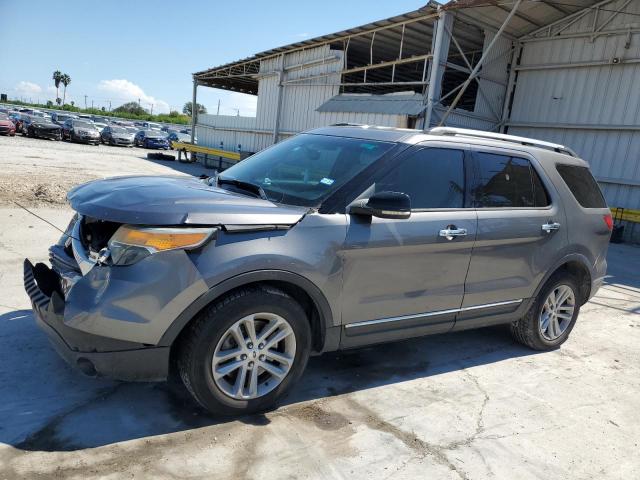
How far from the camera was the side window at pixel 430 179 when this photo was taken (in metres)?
3.58

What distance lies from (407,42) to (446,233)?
50.5ft

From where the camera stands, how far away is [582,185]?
4.89 metres

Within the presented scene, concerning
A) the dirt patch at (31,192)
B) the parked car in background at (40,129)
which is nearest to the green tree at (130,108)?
the parked car in background at (40,129)

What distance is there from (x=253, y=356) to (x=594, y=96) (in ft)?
49.7

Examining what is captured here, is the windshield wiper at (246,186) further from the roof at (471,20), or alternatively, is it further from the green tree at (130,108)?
the green tree at (130,108)

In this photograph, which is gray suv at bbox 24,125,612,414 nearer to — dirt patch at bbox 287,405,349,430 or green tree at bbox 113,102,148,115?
dirt patch at bbox 287,405,349,430

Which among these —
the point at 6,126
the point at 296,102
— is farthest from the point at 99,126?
the point at 296,102

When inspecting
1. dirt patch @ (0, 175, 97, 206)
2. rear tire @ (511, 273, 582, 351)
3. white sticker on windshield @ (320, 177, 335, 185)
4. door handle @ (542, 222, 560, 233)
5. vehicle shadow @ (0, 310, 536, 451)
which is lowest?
vehicle shadow @ (0, 310, 536, 451)

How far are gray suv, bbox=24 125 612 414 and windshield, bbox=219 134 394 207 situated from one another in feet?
0.05

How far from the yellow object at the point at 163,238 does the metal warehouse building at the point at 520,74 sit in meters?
11.5

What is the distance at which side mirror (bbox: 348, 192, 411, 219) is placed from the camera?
10.4 ft

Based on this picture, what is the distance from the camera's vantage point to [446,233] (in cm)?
365

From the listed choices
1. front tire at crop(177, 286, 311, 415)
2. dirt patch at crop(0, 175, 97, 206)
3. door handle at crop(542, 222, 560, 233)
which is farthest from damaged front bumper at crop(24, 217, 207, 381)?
dirt patch at crop(0, 175, 97, 206)

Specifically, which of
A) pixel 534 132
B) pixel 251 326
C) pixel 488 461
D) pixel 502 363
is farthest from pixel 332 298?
pixel 534 132
